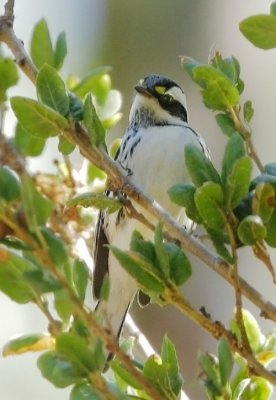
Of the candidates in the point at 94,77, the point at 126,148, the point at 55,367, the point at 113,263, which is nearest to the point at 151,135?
the point at 126,148

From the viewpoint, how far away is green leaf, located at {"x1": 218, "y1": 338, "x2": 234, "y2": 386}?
1326mm

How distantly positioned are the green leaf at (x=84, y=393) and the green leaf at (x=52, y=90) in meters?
0.41

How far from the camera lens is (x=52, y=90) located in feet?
4.93

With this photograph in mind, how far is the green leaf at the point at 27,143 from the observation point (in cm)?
194

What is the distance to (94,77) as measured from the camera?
215 cm

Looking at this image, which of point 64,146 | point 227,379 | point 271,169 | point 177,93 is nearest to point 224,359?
point 227,379

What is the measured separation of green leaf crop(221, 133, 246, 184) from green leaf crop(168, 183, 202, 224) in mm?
46

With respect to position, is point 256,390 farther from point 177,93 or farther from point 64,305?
point 177,93

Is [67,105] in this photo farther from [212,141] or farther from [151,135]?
[212,141]

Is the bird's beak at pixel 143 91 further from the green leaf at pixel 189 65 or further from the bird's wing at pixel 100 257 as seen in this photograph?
the green leaf at pixel 189 65

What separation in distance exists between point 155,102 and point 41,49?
4.21ft

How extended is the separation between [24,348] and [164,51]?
4.14 metres

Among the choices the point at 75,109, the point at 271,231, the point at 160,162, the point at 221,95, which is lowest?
the point at 271,231

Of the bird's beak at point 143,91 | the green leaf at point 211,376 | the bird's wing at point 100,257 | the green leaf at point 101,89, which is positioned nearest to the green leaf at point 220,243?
the green leaf at point 211,376
